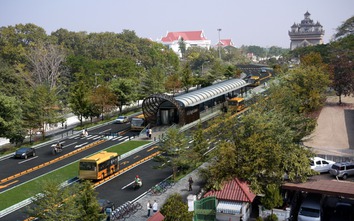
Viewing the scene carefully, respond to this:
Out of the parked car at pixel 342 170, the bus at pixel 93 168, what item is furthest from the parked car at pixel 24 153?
the parked car at pixel 342 170

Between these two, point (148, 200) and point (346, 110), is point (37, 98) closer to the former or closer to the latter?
point (148, 200)

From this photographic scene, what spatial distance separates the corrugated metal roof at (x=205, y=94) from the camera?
52.8 m

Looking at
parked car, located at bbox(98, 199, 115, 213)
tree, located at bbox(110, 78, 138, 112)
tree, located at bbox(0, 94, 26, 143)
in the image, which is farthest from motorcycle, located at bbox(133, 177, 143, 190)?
tree, located at bbox(110, 78, 138, 112)

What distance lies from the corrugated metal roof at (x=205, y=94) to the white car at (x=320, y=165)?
2306 cm

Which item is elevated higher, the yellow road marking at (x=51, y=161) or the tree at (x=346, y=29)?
the tree at (x=346, y=29)

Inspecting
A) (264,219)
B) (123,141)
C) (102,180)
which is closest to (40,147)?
(123,141)

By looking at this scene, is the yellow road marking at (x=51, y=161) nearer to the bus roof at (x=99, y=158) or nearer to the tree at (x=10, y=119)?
the bus roof at (x=99, y=158)

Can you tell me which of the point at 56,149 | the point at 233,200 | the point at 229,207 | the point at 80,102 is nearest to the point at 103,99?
the point at 80,102

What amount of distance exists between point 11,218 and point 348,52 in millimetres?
63421

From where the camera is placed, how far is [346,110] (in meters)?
60.3

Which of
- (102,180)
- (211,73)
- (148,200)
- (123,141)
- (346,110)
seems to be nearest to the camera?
(148,200)

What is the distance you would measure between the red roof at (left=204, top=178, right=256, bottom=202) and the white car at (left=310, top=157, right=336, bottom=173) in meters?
7.05

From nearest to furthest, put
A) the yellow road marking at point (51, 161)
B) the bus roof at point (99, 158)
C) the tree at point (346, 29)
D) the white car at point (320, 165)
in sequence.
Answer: the white car at point (320, 165)
the bus roof at point (99, 158)
the yellow road marking at point (51, 161)
the tree at point (346, 29)

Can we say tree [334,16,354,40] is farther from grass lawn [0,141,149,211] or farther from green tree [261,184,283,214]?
green tree [261,184,283,214]
